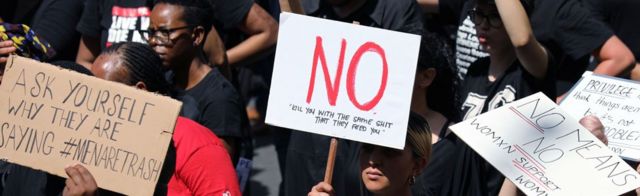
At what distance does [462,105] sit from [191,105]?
3.52 ft

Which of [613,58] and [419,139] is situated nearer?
[419,139]

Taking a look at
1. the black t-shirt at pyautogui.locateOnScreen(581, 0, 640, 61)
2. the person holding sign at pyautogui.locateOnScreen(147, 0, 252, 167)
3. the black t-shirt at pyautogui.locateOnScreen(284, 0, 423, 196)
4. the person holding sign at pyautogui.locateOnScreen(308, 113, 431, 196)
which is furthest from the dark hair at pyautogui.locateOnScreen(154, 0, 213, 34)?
the black t-shirt at pyautogui.locateOnScreen(581, 0, 640, 61)

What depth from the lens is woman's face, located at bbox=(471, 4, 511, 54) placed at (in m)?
5.20

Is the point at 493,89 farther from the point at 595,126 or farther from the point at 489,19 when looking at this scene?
the point at 595,126

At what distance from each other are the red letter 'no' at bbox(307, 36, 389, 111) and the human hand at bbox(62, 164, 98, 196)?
0.76 meters

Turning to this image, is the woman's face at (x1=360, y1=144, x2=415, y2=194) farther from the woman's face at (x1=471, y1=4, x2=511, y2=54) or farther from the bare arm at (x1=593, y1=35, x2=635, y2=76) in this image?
the bare arm at (x1=593, y1=35, x2=635, y2=76)

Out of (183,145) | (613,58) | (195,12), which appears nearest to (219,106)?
(195,12)

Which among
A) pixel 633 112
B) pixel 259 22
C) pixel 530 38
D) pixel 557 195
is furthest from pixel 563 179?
pixel 259 22

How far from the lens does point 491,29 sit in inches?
206

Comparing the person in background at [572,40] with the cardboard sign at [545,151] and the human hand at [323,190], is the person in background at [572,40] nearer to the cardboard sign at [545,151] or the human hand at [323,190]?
the cardboard sign at [545,151]

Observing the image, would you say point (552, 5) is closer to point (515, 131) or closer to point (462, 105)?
point (462, 105)

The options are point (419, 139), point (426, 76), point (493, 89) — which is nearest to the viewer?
point (419, 139)

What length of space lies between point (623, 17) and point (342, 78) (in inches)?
93.9

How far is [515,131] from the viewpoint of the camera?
4.26 m
